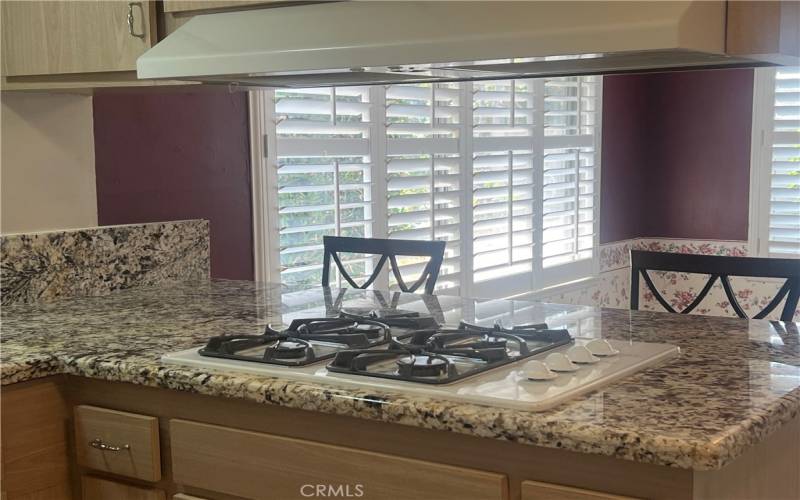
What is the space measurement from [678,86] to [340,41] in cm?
387

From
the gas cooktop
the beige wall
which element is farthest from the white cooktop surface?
the beige wall

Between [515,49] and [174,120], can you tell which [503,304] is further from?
[174,120]

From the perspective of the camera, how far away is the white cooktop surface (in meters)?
1.37

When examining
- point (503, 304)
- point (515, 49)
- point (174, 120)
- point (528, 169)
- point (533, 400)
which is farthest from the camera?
point (528, 169)

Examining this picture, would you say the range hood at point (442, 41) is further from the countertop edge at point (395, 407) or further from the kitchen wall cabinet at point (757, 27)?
the countertop edge at point (395, 407)

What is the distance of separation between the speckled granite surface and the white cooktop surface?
2.58ft

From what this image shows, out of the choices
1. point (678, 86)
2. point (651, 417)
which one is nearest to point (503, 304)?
point (651, 417)

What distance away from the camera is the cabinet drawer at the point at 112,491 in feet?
5.62

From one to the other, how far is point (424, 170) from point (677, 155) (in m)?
2.09

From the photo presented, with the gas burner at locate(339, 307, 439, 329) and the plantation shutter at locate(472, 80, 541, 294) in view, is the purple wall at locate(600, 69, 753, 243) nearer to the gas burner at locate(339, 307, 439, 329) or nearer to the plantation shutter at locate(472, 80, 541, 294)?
the plantation shutter at locate(472, 80, 541, 294)

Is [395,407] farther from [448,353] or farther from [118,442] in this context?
[118,442]

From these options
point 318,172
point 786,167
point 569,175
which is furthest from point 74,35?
point 786,167

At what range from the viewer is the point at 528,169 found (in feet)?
14.3

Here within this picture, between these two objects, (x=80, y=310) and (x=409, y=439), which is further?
(x=80, y=310)
